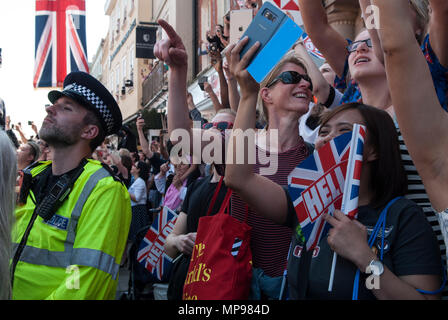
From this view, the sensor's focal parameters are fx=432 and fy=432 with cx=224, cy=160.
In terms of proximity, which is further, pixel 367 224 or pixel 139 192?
pixel 139 192

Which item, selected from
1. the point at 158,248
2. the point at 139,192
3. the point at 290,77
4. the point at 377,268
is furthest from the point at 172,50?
the point at 139,192

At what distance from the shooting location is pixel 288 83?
253 cm

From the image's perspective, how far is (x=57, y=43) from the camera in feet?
20.5

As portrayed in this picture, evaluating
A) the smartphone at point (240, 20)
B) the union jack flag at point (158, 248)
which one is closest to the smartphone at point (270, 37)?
the smartphone at point (240, 20)

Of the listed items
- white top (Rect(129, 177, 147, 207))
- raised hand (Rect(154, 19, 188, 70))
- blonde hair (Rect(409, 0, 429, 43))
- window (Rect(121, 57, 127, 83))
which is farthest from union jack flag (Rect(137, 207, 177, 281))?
window (Rect(121, 57, 127, 83))

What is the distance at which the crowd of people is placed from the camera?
141cm

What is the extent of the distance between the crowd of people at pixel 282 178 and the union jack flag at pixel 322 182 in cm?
8

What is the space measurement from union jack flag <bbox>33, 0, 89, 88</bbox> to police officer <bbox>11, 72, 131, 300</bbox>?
4061 millimetres

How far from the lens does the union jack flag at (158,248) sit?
2863 millimetres

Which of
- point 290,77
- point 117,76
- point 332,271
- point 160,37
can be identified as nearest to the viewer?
point 332,271

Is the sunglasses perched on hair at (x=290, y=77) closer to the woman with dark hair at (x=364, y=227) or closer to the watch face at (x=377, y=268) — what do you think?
the woman with dark hair at (x=364, y=227)

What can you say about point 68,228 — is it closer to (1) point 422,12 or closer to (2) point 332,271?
(2) point 332,271

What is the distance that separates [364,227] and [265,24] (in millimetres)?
856

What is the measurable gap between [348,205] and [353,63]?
115cm
